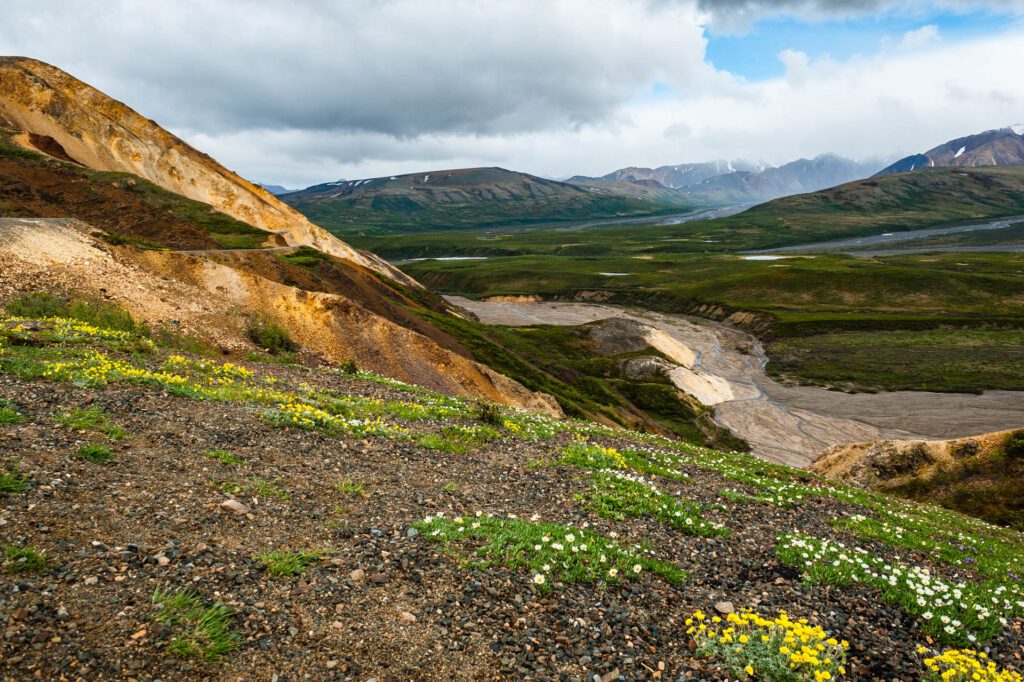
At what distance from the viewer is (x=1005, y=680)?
23.6ft

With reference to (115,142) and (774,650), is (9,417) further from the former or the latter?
(115,142)

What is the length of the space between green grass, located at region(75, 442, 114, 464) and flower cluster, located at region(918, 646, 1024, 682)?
15.6 meters

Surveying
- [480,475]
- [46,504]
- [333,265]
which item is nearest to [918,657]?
[480,475]

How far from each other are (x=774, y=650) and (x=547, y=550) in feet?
13.3

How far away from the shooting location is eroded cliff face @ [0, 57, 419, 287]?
81125 millimetres

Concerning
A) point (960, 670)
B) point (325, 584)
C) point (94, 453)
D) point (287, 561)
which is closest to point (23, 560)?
point (287, 561)

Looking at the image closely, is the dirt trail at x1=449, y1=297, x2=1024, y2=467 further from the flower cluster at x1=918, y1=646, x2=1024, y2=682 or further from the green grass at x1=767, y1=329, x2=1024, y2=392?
the flower cluster at x1=918, y1=646, x2=1024, y2=682

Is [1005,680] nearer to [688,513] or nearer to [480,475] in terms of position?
[688,513]

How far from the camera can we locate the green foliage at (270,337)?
35438mm

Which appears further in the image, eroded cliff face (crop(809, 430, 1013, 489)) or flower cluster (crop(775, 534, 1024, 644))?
eroded cliff face (crop(809, 430, 1013, 489))

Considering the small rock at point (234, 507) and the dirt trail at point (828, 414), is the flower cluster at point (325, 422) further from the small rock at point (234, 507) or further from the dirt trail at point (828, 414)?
the dirt trail at point (828, 414)

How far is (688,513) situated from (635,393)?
67.3 metres

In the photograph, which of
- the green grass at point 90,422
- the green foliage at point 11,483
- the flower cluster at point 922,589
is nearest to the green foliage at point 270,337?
the green grass at point 90,422

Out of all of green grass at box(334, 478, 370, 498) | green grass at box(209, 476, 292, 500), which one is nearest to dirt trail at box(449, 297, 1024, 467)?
green grass at box(334, 478, 370, 498)
